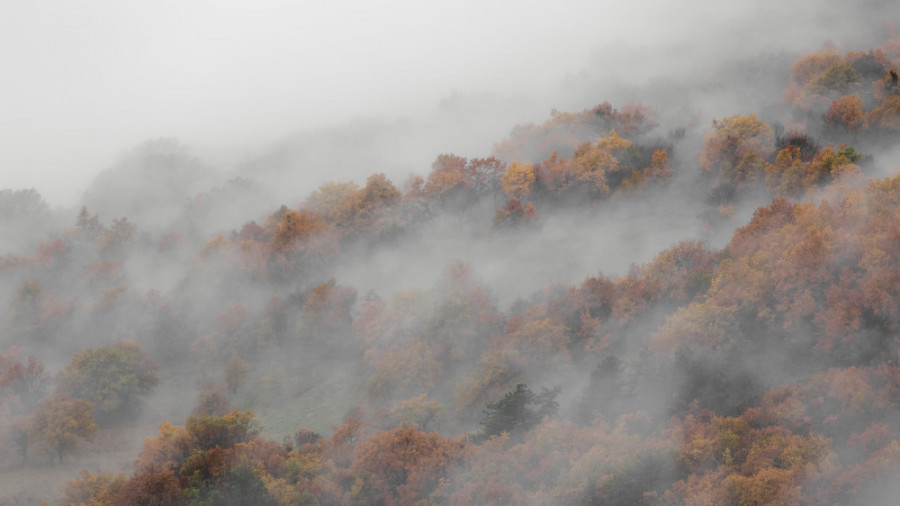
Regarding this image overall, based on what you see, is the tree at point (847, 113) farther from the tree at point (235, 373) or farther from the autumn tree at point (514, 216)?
the tree at point (235, 373)

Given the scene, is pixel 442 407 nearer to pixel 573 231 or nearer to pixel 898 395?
pixel 573 231

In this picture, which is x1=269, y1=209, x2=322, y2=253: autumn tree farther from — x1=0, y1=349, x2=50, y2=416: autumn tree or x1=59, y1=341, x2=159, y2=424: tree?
x1=0, y1=349, x2=50, y2=416: autumn tree

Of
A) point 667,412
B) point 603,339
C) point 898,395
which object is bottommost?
point 898,395

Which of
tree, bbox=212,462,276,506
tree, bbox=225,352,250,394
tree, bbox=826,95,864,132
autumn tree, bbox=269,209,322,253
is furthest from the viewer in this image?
autumn tree, bbox=269,209,322,253

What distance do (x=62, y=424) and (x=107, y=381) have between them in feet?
34.2

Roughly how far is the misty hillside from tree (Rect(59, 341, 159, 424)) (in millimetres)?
354

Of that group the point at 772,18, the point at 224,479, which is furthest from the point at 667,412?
the point at 772,18

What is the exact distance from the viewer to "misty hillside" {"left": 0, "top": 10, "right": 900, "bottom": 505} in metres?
57.7

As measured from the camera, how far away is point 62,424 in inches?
2869

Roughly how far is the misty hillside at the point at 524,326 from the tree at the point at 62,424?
12.5 inches

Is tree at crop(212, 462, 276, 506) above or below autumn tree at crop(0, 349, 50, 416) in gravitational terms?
below

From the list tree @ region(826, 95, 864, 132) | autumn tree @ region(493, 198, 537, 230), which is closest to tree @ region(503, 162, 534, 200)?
autumn tree @ region(493, 198, 537, 230)

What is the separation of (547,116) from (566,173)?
60.5 metres

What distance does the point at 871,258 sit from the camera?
65.9 metres
